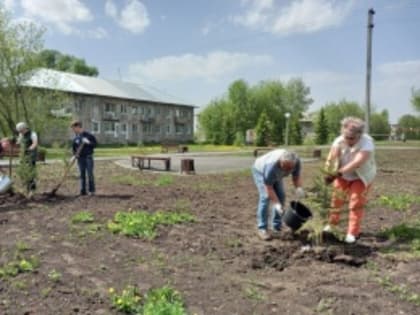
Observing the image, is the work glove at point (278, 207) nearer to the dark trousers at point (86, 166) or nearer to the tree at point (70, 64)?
the dark trousers at point (86, 166)

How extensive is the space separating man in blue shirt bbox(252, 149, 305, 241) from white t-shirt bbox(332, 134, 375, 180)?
1.72 ft

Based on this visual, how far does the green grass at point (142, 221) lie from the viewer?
637cm

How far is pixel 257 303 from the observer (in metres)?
3.96

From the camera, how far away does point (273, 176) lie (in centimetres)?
607

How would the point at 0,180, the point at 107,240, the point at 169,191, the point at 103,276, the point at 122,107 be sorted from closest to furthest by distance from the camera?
the point at 103,276, the point at 107,240, the point at 0,180, the point at 169,191, the point at 122,107

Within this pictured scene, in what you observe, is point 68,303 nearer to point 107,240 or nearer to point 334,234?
point 107,240

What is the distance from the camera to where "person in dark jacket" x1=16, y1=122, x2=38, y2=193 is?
371 inches

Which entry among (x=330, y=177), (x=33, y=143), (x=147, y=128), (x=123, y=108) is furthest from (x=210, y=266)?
(x=147, y=128)

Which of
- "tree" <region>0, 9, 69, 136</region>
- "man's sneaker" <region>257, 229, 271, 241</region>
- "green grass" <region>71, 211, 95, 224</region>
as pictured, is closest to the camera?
"man's sneaker" <region>257, 229, 271, 241</region>

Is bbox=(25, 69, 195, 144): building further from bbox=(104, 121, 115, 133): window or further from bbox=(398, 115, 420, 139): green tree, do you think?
bbox=(398, 115, 420, 139): green tree

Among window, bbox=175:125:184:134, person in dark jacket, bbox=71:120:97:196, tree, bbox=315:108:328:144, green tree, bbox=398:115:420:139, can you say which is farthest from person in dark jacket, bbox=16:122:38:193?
green tree, bbox=398:115:420:139

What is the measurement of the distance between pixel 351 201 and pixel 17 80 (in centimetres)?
3028

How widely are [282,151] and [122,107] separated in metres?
58.8

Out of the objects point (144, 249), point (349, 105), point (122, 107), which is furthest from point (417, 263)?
point (349, 105)
